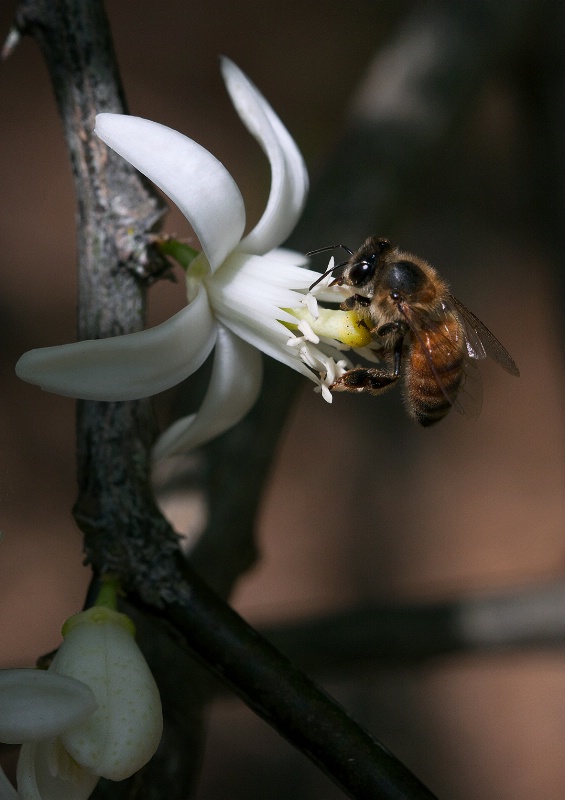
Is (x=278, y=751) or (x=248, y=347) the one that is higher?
(x=248, y=347)

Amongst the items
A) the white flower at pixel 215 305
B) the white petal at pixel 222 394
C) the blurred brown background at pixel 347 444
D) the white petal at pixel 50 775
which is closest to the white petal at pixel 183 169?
the white flower at pixel 215 305

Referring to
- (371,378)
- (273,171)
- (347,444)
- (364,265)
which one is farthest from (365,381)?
(347,444)

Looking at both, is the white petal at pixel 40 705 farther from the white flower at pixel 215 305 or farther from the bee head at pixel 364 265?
the bee head at pixel 364 265

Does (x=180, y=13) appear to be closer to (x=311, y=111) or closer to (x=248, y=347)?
(x=311, y=111)

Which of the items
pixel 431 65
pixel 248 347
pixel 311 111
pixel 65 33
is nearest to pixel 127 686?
pixel 248 347

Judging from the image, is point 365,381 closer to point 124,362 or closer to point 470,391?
point 470,391
